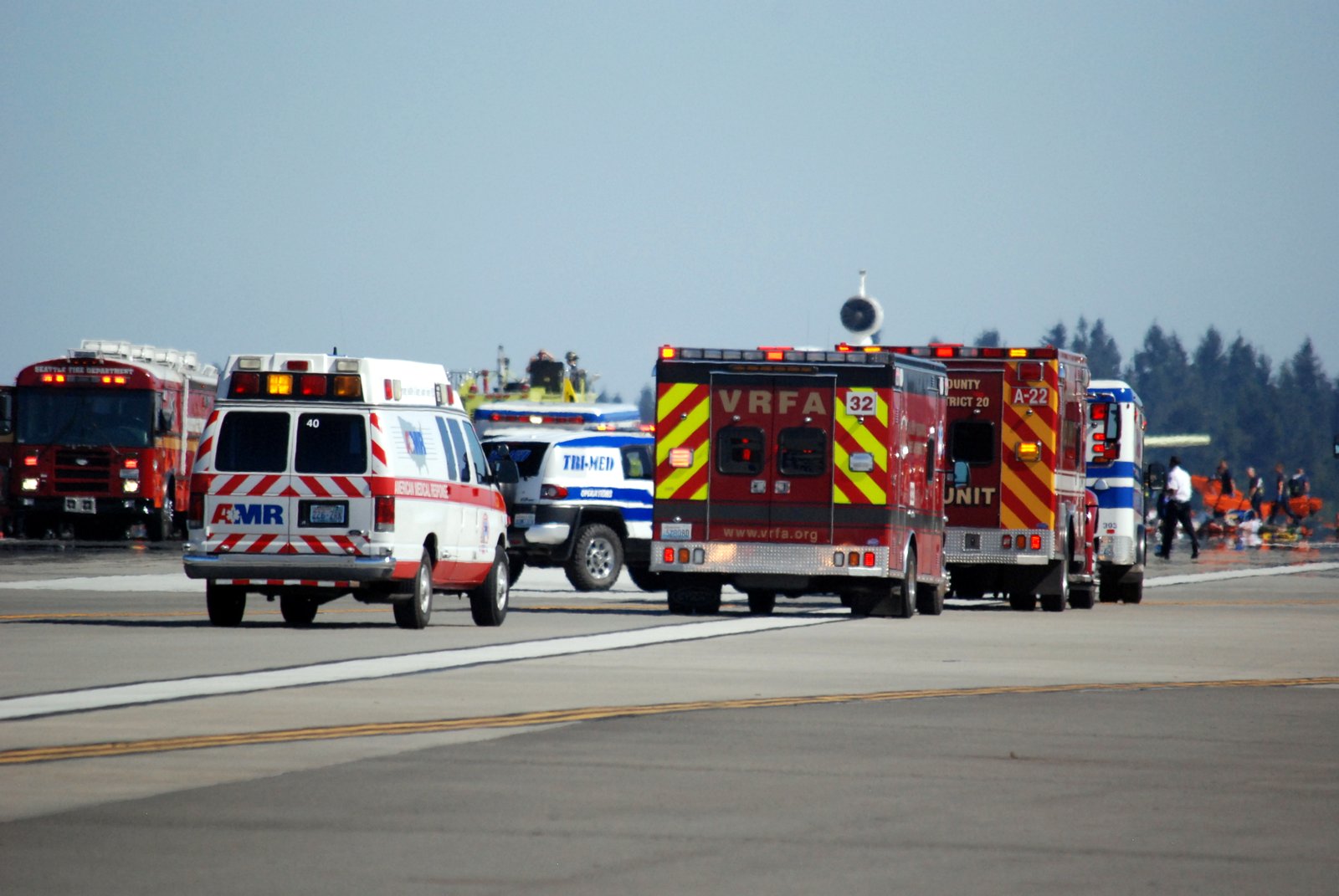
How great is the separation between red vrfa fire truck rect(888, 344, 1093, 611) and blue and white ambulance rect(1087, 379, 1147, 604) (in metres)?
3.17

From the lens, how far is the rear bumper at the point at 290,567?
20.1 meters

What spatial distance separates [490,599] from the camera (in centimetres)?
2189

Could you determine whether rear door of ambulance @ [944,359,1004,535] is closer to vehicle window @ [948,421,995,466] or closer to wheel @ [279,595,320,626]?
vehicle window @ [948,421,995,466]

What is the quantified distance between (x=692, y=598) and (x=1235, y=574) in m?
17.5

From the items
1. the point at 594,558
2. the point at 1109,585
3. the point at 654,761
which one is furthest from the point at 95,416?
the point at 654,761

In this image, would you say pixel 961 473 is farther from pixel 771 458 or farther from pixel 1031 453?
pixel 771 458

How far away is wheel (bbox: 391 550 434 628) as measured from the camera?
819 inches

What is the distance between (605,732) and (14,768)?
10.5 ft

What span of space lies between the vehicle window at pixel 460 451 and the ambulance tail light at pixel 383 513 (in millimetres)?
1544

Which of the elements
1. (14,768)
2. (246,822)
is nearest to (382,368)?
(14,768)

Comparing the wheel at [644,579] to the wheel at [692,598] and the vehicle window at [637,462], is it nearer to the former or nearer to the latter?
the vehicle window at [637,462]

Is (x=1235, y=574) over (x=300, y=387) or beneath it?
beneath

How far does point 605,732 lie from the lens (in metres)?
12.5

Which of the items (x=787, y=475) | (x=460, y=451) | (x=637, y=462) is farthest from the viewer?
(x=637, y=462)
